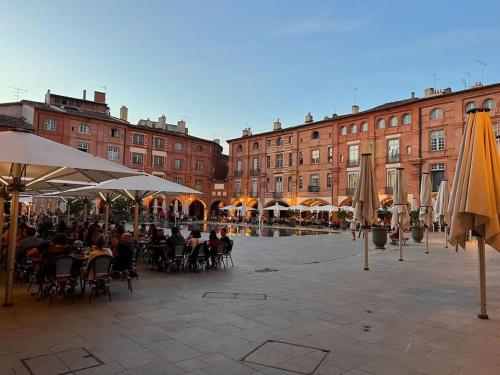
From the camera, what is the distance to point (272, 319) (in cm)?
561

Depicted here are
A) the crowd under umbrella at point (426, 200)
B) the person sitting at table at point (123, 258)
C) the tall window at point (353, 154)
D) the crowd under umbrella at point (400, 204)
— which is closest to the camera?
the person sitting at table at point (123, 258)

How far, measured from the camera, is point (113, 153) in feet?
147

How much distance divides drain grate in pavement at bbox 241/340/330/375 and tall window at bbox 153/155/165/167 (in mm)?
45940

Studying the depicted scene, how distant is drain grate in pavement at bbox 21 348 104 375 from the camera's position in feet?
12.3

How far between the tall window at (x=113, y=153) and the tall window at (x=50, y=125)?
6168 mm

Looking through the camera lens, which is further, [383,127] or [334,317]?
[383,127]

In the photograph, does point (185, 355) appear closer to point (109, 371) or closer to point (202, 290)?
point (109, 371)

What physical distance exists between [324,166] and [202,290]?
3673cm

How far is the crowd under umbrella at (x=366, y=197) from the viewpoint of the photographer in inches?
407

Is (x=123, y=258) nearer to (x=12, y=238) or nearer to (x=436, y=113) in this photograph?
(x=12, y=238)

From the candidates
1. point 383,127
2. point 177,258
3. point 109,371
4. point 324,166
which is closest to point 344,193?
point 324,166

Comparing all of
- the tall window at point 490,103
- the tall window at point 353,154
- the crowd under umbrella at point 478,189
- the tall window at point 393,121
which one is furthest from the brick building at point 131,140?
the crowd under umbrella at point 478,189

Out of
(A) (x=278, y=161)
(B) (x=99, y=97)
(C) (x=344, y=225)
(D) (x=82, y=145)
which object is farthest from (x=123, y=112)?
(C) (x=344, y=225)

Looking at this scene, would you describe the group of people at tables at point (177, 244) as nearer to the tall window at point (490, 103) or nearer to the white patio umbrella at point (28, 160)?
the white patio umbrella at point (28, 160)
